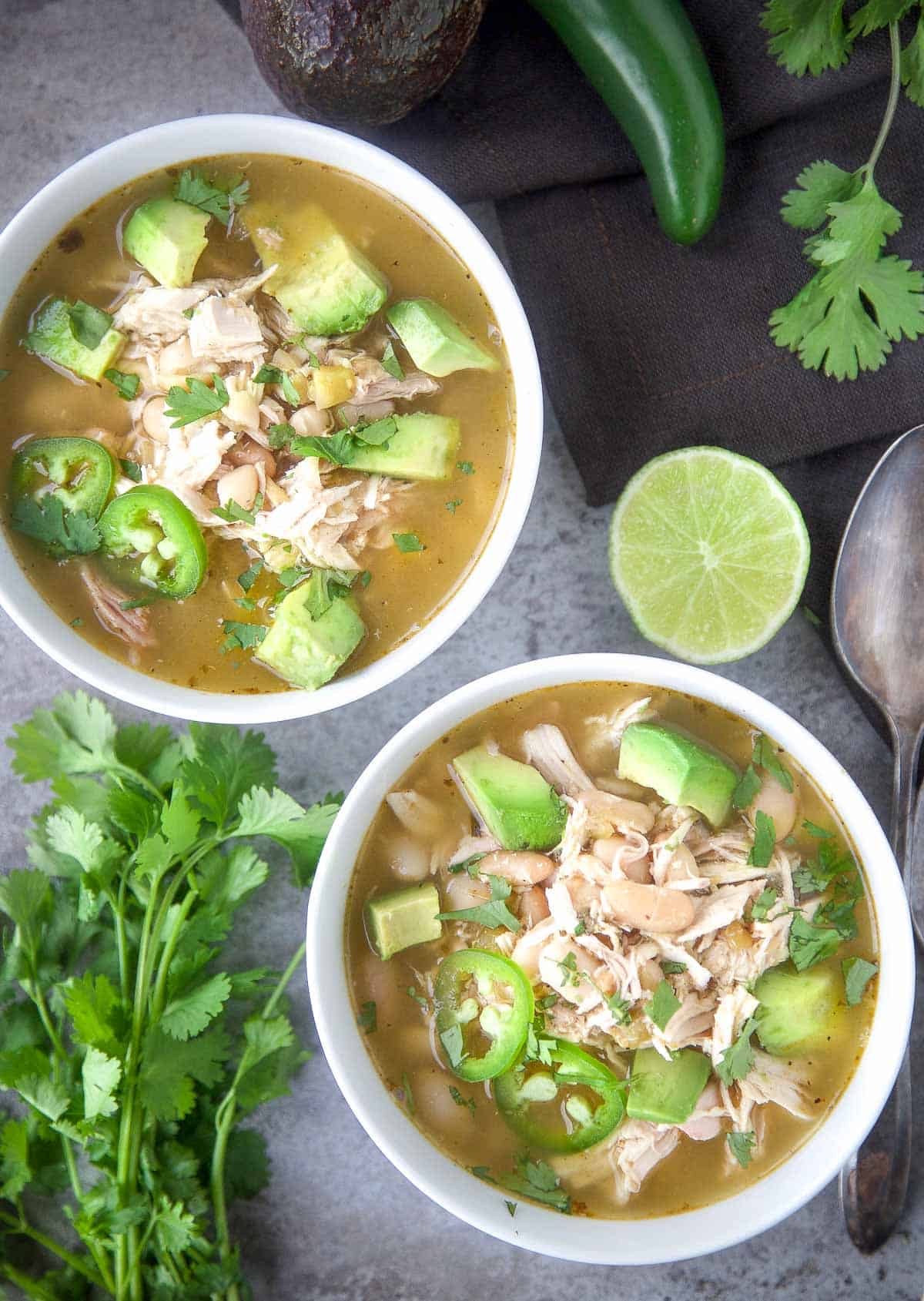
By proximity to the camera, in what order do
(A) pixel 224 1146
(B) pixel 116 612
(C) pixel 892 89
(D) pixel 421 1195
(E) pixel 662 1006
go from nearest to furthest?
1. (E) pixel 662 1006
2. (B) pixel 116 612
3. (C) pixel 892 89
4. (A) pixel 224 1146
5. (D) pixel 421 1195

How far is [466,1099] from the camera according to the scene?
2.33m

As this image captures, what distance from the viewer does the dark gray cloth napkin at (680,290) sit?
2.56 metres

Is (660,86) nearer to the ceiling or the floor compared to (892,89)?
nearer to the ceiling

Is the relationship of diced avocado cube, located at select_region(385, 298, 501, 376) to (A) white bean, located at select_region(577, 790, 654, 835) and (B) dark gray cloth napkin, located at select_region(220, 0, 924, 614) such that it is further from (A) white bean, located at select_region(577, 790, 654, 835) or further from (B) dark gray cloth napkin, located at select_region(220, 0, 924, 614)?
(A) white bean, located at select_region(577, 790, 654, 835)

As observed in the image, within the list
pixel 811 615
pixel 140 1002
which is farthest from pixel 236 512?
pixel 811 615

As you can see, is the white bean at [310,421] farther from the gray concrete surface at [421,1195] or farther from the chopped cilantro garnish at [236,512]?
the gray concrete surface at [421,1195]

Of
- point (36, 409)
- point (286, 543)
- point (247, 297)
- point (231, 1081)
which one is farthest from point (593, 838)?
point (36, 409)

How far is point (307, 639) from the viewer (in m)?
2.29

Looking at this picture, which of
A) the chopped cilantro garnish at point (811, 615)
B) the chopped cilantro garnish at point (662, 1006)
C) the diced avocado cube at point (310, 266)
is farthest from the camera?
the chopped cilantro garnish at point (811, 615)

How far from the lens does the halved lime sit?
2.50 meters

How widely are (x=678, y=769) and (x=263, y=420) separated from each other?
1.08 m

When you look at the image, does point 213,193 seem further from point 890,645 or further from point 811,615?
point 890,645

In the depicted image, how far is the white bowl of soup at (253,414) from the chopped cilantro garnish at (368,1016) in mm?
620

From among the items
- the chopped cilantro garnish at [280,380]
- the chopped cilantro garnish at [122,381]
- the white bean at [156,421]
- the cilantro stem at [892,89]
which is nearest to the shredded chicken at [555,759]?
the chopped cilantro garnish at [280,380]
